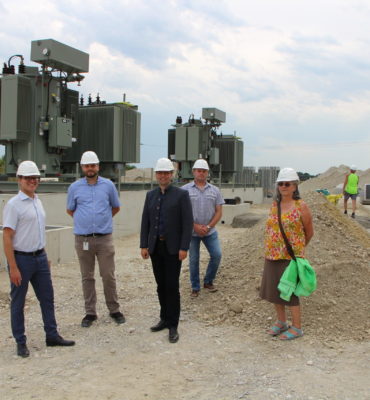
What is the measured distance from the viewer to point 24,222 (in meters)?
3.98

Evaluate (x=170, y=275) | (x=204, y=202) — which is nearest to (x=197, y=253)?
(x=204, y=202)

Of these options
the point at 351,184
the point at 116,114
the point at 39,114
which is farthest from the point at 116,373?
the point at 351,184

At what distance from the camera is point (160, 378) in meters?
3.58

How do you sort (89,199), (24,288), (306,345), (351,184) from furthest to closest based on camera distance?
(351,184) < (89,199) < (306,345) < (24,288)

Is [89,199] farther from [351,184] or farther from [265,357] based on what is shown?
[351,184]

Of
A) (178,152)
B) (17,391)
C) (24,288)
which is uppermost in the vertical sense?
(178,152)

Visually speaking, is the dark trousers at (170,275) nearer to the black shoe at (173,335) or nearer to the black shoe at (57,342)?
the black shoe at (173,335)

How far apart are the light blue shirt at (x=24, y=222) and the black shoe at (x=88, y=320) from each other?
42.9 inches

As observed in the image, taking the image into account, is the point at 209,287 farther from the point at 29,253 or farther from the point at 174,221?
the point at 29,253

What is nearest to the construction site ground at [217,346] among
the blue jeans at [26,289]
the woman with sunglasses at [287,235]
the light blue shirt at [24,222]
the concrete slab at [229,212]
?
the blue jeans at [26,289]

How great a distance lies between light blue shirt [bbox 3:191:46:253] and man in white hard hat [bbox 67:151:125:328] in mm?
664

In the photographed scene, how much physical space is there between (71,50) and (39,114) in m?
1.44

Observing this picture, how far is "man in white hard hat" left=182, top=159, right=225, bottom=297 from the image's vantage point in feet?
17.6

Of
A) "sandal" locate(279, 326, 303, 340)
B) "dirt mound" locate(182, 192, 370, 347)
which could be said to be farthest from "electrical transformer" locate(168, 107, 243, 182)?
"sandal" locate(279, 326, 303, 340)
